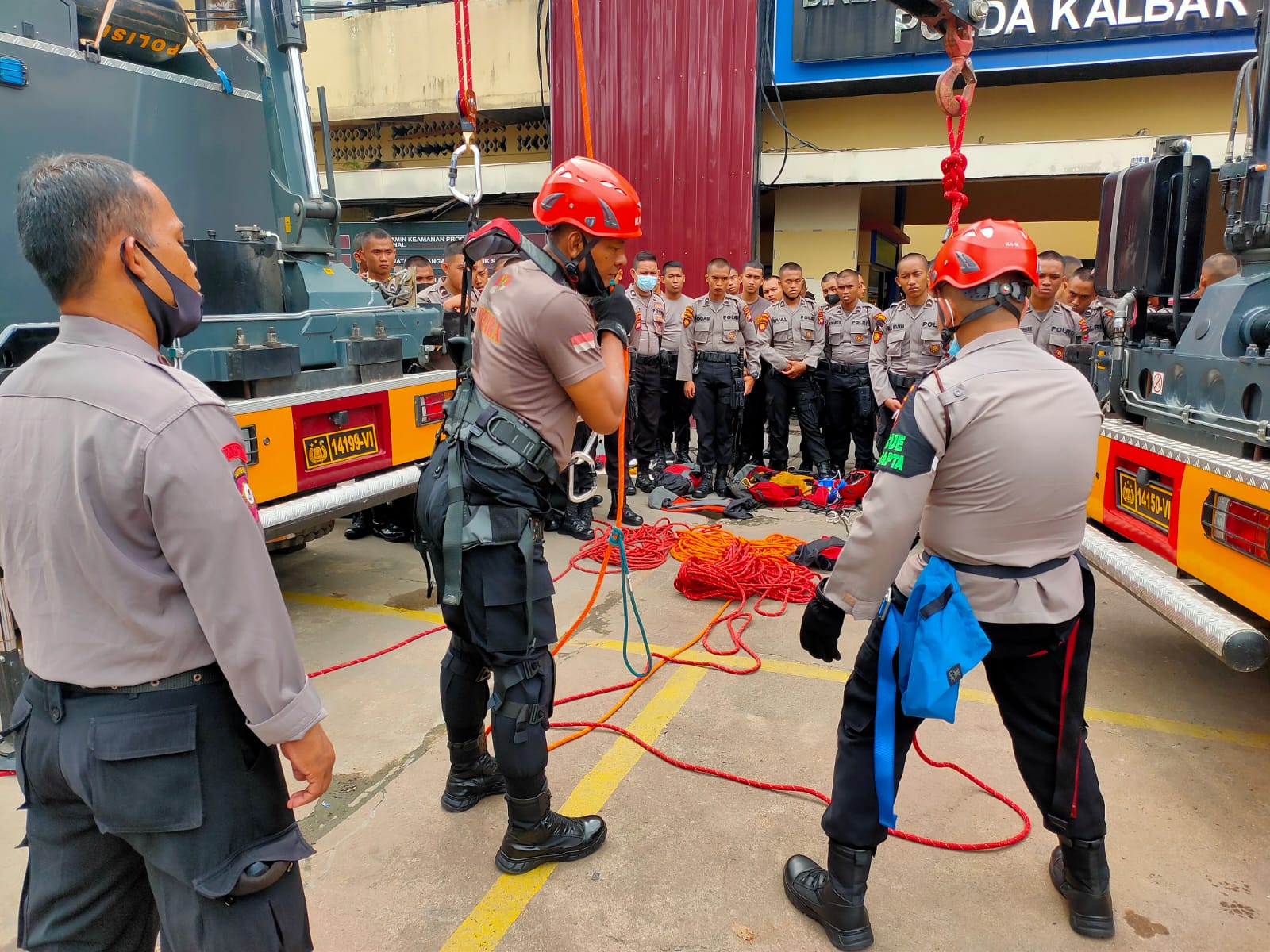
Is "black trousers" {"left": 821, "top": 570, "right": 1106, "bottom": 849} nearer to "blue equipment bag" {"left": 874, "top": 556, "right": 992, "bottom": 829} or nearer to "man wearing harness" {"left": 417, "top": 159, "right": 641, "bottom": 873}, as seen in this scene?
"blue equipment bag" {"left": 874, "top": 556, "right": 992, "bottom": 829}

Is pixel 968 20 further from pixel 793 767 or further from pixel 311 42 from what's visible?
pixel 311 42

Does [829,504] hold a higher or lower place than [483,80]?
lower

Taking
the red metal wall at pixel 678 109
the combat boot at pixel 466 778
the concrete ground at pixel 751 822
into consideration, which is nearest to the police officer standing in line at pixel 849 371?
the red metal wall at pixel 678 109

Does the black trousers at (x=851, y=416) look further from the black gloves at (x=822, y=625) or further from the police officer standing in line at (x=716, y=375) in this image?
the black gloves at (x=822, y=625)

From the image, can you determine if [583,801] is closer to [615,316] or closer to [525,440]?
[525,440]

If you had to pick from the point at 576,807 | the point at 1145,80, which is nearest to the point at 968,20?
the point at 576,807

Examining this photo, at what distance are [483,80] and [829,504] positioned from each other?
8.30 meters

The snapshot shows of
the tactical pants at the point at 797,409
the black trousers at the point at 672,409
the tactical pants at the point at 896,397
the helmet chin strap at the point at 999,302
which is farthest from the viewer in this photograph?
the tactical pants at the point at 797,409

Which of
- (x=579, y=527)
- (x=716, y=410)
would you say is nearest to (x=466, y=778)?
(x=579, y=527)

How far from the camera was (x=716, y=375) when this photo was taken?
7.81 meters

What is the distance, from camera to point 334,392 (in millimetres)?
4141

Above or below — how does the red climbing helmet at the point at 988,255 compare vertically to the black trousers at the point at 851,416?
above

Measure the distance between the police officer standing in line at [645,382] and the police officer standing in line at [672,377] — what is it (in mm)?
85

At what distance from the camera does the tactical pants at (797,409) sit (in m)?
8.34
